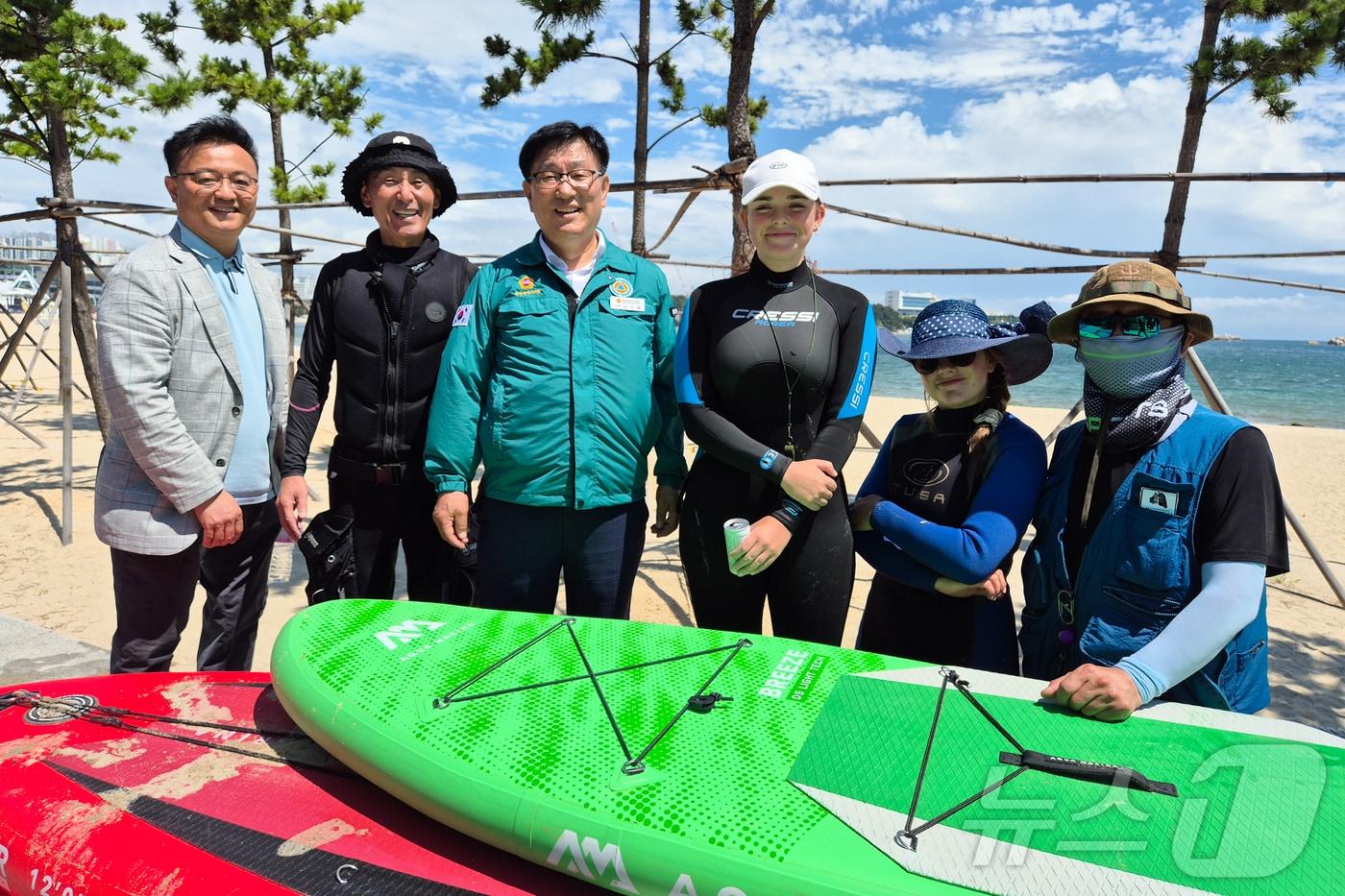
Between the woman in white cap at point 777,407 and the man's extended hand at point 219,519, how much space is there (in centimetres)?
146

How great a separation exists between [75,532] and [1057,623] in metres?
6.76

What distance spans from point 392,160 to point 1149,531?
8.26 ft

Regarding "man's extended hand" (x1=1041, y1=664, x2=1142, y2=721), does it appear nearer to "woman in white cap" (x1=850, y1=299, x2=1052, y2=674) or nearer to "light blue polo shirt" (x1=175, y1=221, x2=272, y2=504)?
"woman in white cap" (x1=850, y1=299, x2=1052, y2=674)

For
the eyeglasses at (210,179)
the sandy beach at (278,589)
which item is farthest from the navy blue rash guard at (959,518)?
the sandy beach at (278,589)

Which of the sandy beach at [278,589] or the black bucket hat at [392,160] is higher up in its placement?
the black bucket hat at [392,160]

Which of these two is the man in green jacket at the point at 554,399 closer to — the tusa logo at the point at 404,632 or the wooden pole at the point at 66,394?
the tusa logo at the point at 404,632

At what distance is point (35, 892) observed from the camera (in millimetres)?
1717

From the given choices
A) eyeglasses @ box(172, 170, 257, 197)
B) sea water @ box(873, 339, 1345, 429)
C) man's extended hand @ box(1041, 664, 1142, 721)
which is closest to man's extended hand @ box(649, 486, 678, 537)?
man's extended hand @ box(1041, 664, 1142, 721)

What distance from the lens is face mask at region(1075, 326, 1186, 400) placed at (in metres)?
1.85

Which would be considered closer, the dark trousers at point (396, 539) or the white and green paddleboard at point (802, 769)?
the white and green paddleboard at point (802, 769)

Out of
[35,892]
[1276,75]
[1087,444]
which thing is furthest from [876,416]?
[35,892]

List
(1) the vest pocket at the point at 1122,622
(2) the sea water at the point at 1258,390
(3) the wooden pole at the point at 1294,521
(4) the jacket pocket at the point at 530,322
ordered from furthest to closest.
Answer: (2) the sea water at the point at 1258,390
(3) the wooden pole at the point at 1294,521
(4) the jacket pocket at the point at 530,322
(1) the vest pocket at the point at 1122,622

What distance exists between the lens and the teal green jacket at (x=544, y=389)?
2436 mm

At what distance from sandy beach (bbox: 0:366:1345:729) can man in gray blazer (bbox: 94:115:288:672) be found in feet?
4.32
